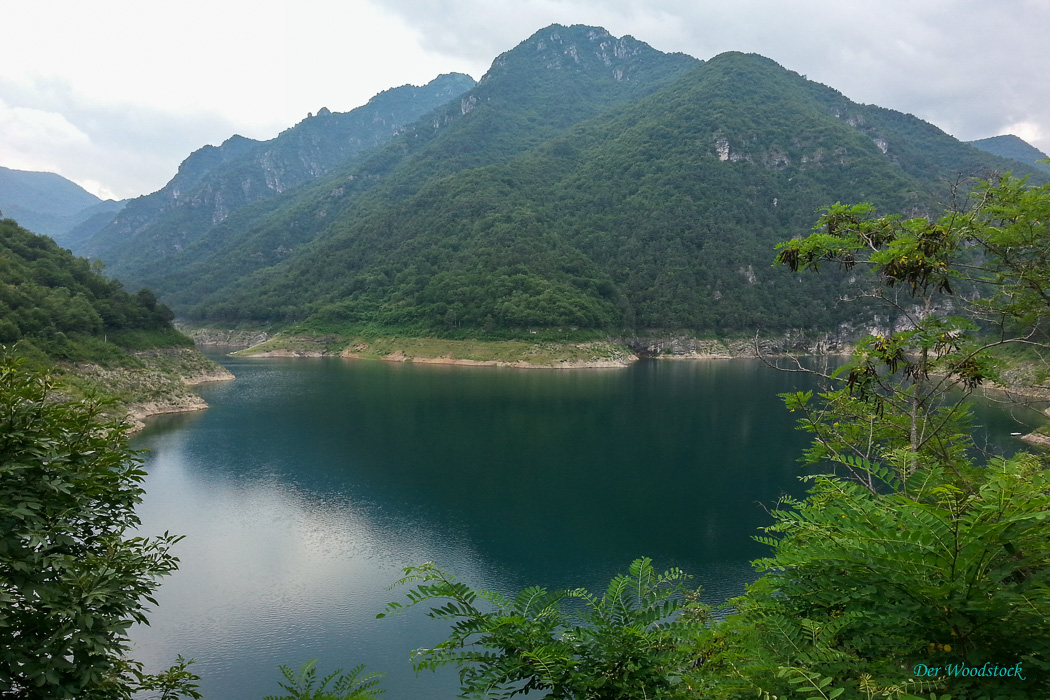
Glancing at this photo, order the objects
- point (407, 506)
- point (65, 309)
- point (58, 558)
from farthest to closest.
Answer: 1. point (65, 309)
2. point (407, 506)
3. point (58, 558)

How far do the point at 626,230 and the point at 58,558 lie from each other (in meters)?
147

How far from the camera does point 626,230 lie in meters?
143

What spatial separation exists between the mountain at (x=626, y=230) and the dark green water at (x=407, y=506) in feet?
173

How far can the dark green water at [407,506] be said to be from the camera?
1623 centimetres

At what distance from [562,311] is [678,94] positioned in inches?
5515

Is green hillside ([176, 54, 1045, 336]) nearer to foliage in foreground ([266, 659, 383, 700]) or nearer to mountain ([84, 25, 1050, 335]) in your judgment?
mountain ([84, 25, 1050, 335])

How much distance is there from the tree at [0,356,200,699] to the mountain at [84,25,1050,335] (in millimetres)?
90730

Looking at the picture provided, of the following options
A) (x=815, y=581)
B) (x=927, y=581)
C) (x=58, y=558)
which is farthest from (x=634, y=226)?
(x=58, y=558)

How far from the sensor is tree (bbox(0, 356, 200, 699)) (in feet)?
14.5

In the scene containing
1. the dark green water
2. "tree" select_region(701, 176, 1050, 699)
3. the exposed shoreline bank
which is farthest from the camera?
the exposed shoreline bank

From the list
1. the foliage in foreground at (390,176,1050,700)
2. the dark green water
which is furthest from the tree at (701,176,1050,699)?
the dark green water

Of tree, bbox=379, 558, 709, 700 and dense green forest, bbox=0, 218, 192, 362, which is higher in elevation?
dense green forest, bbox=0, 218, 192, 362

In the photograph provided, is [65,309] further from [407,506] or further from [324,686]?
[324,686]

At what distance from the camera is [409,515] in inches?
1013
